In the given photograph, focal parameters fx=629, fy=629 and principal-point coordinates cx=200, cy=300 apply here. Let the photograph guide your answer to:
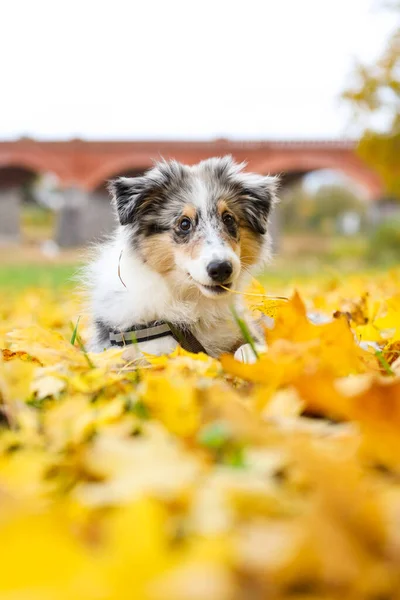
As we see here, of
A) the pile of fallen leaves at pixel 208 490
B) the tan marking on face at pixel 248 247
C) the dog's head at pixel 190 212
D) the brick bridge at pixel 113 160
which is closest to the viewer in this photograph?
the pile of fallen leaves at pixel 208 490

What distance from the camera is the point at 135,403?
1466 mm

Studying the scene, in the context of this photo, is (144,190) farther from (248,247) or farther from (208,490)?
(208,490)

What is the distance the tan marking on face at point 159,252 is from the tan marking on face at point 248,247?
1.19 feet

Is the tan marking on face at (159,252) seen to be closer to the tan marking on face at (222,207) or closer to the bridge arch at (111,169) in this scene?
the tan marking on face at (222,207)

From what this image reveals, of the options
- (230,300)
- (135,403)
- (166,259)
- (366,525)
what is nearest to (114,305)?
(166,259)

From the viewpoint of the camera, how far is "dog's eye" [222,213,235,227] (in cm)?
295

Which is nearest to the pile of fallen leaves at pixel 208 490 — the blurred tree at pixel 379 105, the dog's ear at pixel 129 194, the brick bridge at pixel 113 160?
the dog's ear at pixel 129 194

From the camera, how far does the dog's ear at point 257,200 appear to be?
3.09 metres

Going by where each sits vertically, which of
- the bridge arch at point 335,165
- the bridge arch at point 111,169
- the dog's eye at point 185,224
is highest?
the dog's eye at point 185,224

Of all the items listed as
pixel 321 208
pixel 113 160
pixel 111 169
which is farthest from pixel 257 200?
pixel 321 208

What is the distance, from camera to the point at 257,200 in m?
3.14

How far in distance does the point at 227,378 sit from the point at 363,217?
2461 inches

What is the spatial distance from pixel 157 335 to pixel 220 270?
0.38 metres

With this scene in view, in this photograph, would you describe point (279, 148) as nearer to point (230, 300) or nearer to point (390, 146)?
point (390, 146)
